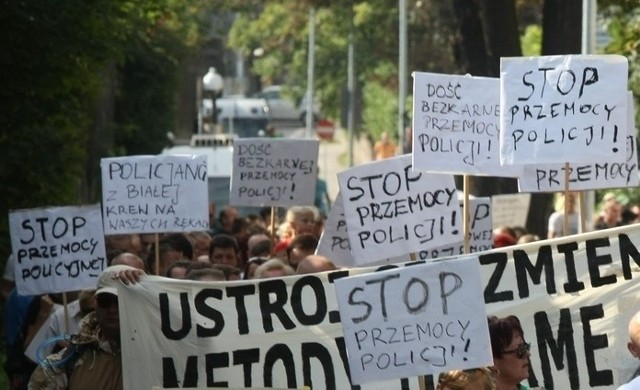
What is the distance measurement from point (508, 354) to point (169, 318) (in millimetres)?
2091

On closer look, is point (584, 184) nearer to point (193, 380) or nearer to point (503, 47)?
point (193, 380)

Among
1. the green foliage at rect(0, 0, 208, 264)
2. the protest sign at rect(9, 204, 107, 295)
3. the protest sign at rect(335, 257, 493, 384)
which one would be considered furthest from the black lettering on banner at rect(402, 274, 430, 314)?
the green foliage at rect(0, 0, 208, 264)

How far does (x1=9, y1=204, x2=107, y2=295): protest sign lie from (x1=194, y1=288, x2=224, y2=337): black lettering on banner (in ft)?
5.89

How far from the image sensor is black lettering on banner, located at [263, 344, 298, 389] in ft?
28.6

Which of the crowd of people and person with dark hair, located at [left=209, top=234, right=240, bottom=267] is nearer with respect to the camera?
the crowd of people

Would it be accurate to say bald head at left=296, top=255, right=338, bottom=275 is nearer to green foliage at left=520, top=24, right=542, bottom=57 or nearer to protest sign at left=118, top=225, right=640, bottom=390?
protest sign at left=118, top=225, right=640, bottom=390

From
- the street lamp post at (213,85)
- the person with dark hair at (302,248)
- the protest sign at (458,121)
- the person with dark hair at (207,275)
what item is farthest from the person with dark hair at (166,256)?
the street lamp post at (213,85)

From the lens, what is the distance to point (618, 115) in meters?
9.66

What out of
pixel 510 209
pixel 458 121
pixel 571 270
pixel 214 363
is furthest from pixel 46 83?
pixel 571 270

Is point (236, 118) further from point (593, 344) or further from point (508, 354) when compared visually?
point (508, 354)

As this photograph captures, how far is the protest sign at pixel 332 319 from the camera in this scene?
28.5 ft

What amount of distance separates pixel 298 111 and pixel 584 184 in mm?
55942

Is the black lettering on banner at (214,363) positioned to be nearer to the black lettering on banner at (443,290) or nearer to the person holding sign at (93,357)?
the person holding sign at (93,357)

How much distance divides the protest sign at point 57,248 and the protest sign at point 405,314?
3.49m
